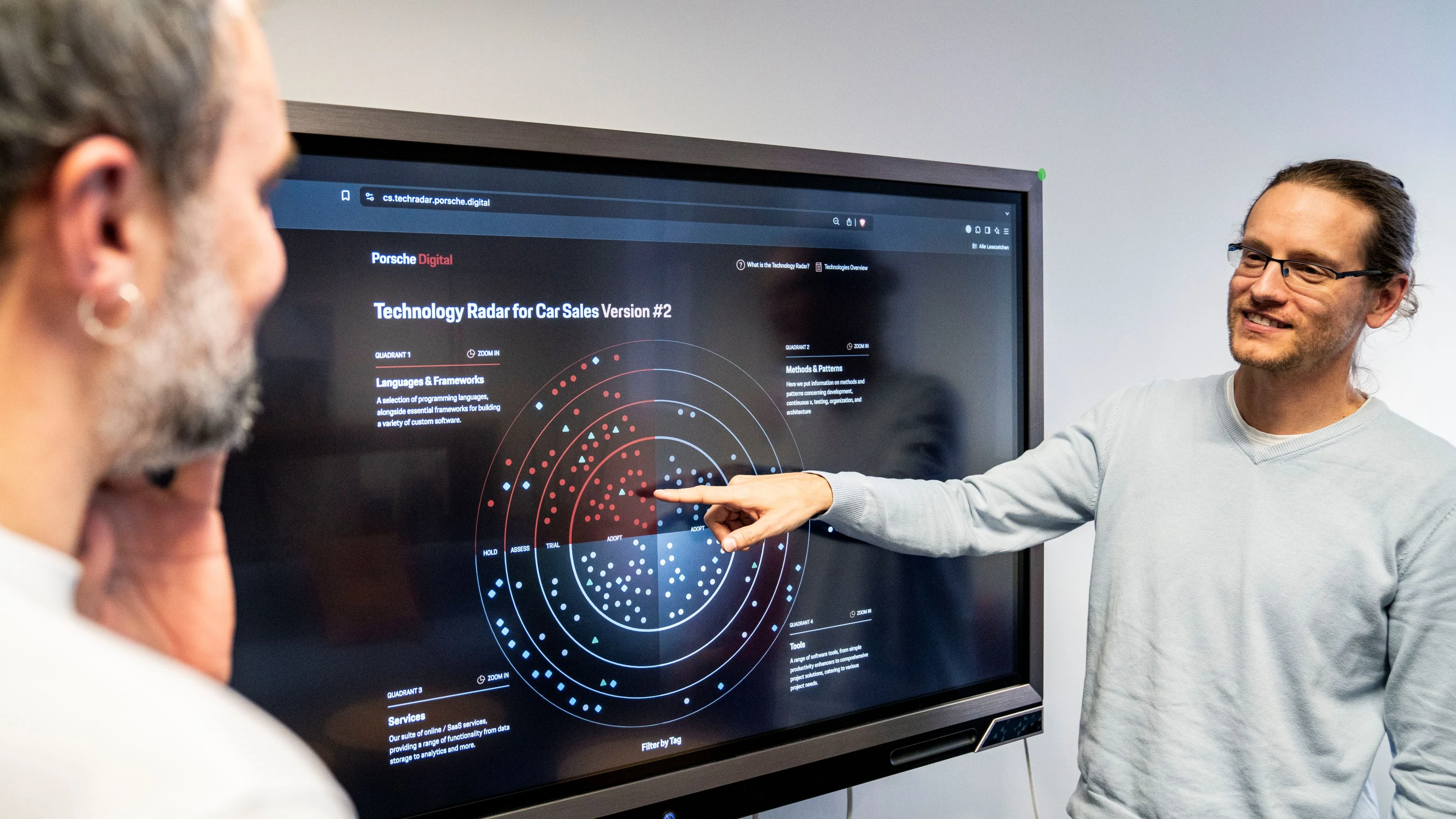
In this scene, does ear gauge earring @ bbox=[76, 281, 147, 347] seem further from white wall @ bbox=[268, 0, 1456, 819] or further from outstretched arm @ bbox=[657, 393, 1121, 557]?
white wall @ bbox=[268, 0, 1456, 819]

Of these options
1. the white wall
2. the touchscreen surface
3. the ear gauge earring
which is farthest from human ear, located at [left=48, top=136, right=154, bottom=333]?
the white wall

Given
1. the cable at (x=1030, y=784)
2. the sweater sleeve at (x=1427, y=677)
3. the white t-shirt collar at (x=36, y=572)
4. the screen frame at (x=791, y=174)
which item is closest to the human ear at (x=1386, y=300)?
the sweater sleeve at (x=1427, y=677)

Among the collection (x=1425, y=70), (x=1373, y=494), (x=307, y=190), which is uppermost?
(x=1425, y=70)

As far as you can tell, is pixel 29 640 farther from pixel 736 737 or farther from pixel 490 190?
pixel 736 737

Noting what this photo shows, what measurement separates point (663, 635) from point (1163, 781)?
0.86 m

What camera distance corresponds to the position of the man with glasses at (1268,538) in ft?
4.13

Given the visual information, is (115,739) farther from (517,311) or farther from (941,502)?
(941,502)

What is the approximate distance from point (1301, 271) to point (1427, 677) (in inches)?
25.0

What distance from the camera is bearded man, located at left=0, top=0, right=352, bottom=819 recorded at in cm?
36

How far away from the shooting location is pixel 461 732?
3.68 ft

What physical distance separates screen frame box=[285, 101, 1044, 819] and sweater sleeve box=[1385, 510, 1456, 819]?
535 millimetres

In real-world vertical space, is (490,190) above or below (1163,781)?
above

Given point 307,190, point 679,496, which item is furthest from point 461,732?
point 307,190

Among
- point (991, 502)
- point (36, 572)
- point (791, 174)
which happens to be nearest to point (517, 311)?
point (791, 174)
